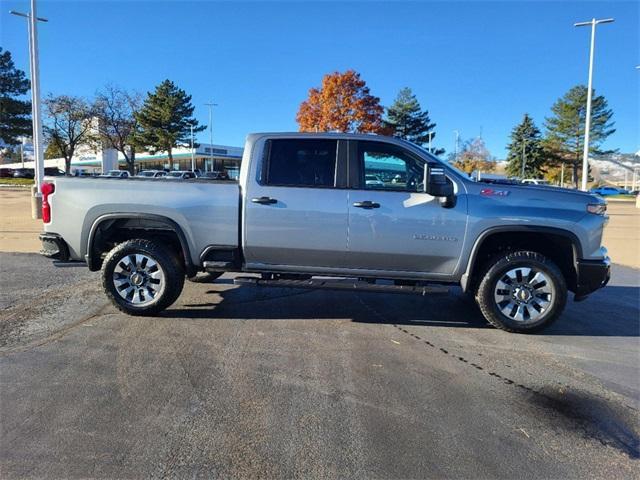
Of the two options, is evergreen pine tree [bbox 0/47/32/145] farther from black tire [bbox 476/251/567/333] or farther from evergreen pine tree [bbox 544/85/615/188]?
evergreen pine tree [bbox 544/85/615/188]

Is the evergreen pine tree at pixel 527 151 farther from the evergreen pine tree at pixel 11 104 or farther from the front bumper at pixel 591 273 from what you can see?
the front bumper at pixel 591 273

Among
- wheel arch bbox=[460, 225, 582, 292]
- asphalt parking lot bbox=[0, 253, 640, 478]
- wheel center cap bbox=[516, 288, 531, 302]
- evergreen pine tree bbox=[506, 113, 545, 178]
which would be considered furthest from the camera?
evergreen pine tree bbox=[506, 113, 545, 178]

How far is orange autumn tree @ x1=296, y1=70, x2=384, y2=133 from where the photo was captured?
44.3 metres

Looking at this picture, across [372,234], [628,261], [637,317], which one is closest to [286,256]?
[372,234]

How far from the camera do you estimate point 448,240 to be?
5.11 metres

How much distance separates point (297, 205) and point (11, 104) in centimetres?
4816

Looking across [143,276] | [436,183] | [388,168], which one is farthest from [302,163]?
[143,276]

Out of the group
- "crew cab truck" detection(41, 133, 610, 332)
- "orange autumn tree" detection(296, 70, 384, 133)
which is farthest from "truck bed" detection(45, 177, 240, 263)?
"orange autumn tree" detection(296, 70, 384, 133)

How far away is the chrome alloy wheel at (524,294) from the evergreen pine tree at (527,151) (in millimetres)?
71053

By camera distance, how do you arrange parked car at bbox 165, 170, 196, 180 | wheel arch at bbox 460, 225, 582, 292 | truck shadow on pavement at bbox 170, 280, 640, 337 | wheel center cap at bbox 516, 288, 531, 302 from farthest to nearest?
1. parked car at bbox 165, 170, 196, 180
2. truck shadow on pavement at bbox 170, 280, 640, 337
3. wheel center cap at bbox 516, 288, 531, 302
4. wheel arch at bbox 460, 225, 582, 292

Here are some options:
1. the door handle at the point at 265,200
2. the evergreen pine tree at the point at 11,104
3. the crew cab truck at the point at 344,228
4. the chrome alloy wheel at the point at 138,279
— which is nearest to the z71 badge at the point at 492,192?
the crew cab truck at the point at 344,228

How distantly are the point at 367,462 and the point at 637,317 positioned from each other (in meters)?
4.98

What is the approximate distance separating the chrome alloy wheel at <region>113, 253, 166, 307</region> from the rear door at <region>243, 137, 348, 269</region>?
3.46 ft

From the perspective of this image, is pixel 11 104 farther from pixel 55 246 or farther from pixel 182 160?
pixel 55 246
